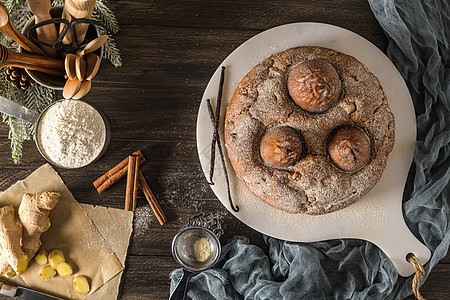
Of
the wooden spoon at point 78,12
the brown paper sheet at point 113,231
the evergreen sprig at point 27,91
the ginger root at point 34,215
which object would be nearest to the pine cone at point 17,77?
the evergreen sprig at point 27,91

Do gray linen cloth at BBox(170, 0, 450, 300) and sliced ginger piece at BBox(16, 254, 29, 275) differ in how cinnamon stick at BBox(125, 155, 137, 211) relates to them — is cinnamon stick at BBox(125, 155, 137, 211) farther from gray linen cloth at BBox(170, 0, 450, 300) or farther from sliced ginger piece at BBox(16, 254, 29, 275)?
sliced ginger piece at BBox(16, 254, 29, 275)

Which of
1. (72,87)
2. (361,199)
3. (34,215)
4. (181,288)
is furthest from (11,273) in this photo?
(361,199)

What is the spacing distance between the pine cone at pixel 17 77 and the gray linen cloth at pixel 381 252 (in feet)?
3.27

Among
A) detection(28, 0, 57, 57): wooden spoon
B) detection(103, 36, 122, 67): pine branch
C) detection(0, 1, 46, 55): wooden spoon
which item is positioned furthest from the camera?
detection(103, 36, 122, 67): pine branch

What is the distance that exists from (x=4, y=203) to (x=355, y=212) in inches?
59.2

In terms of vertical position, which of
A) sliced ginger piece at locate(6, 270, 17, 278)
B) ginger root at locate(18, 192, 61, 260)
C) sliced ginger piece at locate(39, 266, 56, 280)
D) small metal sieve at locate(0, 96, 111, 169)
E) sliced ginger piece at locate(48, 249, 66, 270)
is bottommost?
sliced ginger piece at locate(6, 270, 17, 278)

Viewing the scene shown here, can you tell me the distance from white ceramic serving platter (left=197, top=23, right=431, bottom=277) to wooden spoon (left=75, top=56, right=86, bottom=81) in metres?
0.48

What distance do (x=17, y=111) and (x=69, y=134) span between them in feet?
0.76

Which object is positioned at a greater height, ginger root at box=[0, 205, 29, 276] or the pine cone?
the pine cone

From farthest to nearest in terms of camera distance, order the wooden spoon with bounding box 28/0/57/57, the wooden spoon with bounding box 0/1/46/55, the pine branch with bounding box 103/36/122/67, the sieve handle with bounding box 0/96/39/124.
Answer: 1. the pine branch with bounding box 103/36/122/67
2. the sieve handle with bounding box 0/96/39/124
3. the wooden spoon with bounding box 28/0/57/57
4. the wooden spoon with bounding box 0/1/46/55

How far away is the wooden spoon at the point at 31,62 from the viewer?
124 centimetres

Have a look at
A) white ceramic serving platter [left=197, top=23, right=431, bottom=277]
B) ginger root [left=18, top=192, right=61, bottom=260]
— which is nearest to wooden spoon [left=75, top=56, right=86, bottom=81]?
white ceramic serving platter [left=197, top=23, right=431, bottom=277]

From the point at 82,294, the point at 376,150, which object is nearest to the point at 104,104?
the point at 82,294

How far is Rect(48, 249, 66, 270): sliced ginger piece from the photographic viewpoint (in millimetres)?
1627
